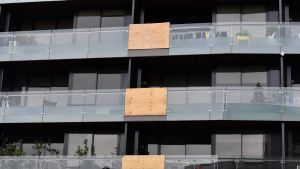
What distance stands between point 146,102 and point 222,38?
507 centimetres

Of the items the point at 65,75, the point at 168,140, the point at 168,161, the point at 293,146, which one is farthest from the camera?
the point at 65,75

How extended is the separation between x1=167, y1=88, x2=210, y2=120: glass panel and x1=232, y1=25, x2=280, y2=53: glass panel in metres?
2.87

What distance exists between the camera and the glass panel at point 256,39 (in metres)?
31.7

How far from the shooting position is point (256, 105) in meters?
30.7

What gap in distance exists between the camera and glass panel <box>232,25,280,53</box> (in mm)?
31734

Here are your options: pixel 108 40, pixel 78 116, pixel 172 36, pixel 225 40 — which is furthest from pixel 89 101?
pixel 225 40

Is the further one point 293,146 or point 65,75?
point 65,75

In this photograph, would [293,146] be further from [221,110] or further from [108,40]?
[108,40]

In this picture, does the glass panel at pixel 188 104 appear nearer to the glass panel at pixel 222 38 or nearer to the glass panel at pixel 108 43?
the glass panel at pixel 222 38

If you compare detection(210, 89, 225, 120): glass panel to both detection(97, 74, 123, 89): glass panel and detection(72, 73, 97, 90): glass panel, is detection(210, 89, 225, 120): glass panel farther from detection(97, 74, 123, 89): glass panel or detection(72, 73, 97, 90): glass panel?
detection(72, 73, 97, 90): glass panel

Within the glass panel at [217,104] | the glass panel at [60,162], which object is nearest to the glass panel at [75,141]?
the glass panel at [60,162]

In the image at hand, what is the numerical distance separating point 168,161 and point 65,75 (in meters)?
9.89

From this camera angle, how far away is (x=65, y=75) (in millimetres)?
36938

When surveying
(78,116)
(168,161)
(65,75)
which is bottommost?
(168,161)
